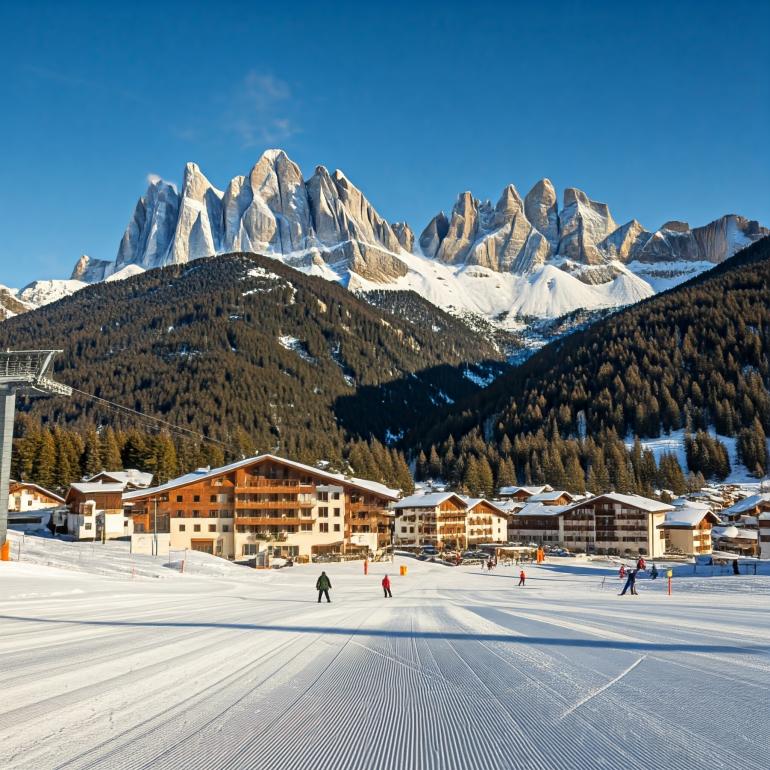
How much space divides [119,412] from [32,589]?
16879 cm

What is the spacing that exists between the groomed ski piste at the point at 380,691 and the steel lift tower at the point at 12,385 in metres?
28.6

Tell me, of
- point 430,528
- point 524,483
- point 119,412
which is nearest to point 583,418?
point 524,483

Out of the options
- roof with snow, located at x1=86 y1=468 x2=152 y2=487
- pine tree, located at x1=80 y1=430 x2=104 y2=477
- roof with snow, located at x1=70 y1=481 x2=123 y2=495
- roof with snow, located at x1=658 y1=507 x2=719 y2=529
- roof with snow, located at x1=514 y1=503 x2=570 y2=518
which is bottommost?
roof with snow, located at x1=658 y1=507 x2=719 y2=529

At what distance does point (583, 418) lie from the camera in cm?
18200

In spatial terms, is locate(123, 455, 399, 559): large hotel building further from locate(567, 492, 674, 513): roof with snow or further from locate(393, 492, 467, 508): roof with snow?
locate(567, 492, 674, 513): roof with snow

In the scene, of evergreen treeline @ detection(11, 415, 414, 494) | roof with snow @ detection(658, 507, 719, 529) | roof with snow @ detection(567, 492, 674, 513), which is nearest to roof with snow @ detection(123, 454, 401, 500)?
evergreen treeline @ detection(11, 415, 414, 494)

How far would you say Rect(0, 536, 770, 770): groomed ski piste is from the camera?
19.2ft

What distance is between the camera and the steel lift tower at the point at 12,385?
43.5m

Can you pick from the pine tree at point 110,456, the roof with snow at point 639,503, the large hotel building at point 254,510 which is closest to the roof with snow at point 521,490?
the roof with snow at point 639,503

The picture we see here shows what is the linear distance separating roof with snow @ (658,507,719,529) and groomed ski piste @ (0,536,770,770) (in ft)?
262

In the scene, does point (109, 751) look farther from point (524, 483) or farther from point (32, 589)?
point (524, 483)

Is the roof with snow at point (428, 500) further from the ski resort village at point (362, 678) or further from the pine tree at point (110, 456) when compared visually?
the ski resort village at point (362, 678)

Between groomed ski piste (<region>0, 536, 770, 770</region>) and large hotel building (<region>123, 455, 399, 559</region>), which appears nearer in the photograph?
groomed ski piste (<region>0, 536, 770, 770</region>)

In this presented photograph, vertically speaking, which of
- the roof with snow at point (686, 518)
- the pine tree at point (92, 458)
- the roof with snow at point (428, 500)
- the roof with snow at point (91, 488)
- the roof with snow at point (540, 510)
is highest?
the pine tree at point (92, 458)
